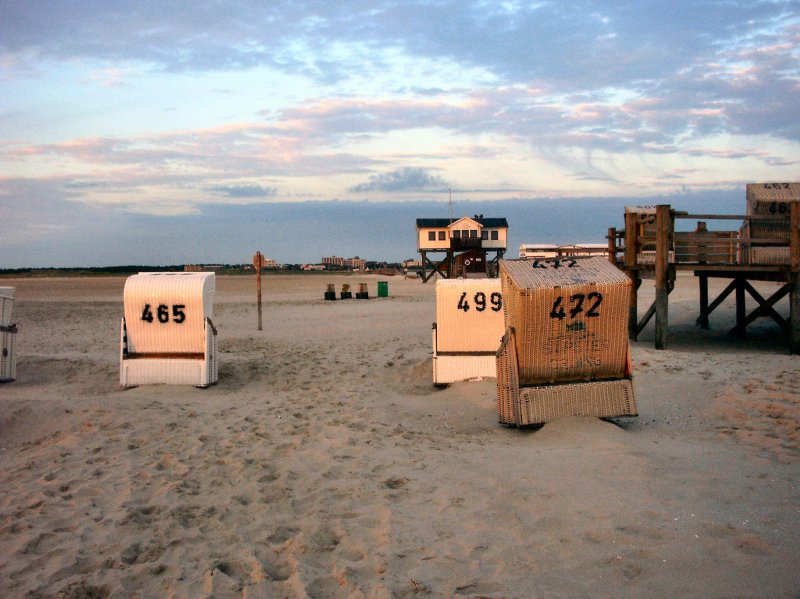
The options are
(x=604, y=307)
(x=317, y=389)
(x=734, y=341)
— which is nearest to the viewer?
(x=604, y=307)

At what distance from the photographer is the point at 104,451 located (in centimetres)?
708

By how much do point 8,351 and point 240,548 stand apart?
32.5 ft

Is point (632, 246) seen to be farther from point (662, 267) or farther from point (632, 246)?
point (662, 267)

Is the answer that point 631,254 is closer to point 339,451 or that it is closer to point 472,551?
point 339,451

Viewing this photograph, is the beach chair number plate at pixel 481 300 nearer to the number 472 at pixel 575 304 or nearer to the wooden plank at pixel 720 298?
the number 472 at pixel 575 304

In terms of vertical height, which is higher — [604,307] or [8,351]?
[604,307]

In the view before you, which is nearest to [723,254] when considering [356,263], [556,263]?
[556,263]

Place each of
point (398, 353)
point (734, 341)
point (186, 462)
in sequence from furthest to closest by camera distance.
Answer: point (734, 341) < point (398, 353) < point (186, 462)

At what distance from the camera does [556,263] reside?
8.91m

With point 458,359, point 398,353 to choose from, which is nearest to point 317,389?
point 458,359

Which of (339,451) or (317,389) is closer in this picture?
(339,451)

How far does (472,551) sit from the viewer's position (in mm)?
4852

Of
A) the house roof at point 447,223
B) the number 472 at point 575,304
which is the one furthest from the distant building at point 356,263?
the number 472 at point 575,304

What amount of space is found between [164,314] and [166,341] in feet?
1.52
